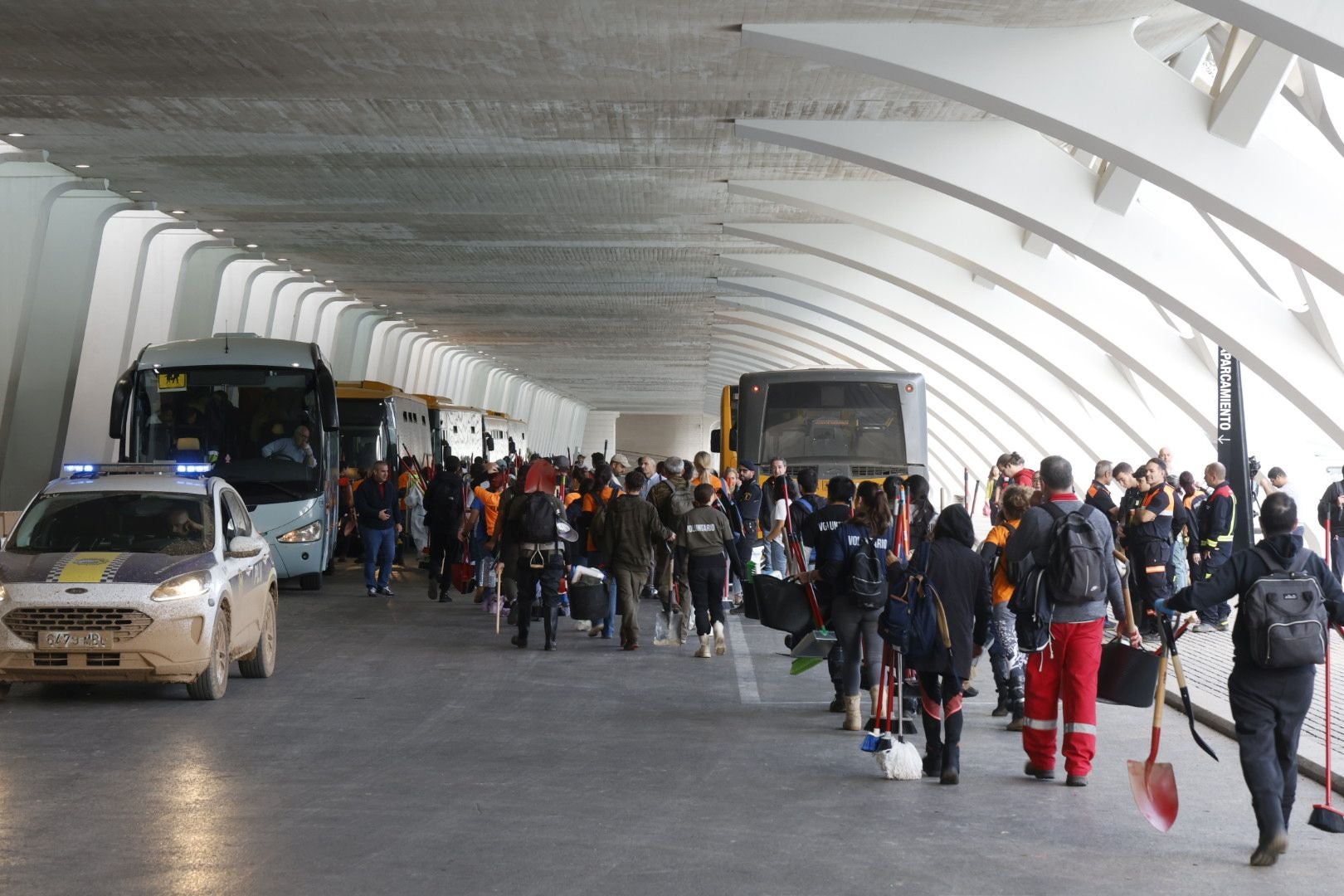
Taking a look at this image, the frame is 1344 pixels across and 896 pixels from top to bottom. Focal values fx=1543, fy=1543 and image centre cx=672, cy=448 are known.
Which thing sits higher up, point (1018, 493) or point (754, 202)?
point (754, 202)

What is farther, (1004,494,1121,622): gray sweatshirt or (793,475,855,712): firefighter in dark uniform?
(793,475,855,712): firefighter in dark uniform

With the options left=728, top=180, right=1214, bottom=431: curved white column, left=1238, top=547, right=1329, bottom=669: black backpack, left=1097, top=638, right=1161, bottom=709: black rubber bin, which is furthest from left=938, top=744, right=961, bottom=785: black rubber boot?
left=728, top=180, right=1214, bottom=431: curved white column

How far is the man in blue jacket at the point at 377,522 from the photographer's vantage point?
20250mm

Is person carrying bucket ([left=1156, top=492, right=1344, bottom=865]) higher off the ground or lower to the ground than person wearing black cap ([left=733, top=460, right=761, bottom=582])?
lower

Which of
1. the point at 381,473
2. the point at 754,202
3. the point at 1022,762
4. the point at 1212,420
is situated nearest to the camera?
the point at 1022,762

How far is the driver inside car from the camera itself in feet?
68.3

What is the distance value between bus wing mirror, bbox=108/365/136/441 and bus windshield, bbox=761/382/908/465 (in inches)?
346

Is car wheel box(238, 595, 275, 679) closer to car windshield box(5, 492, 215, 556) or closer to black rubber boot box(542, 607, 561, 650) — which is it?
car windshield box(5, 492, 215, 556)

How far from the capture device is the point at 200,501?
12227 millimetres

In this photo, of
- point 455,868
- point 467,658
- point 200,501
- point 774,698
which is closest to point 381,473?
point 467,658

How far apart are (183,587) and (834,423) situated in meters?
12.9

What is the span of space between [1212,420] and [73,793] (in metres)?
19.8

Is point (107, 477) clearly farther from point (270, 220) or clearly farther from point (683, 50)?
point (270, 220)

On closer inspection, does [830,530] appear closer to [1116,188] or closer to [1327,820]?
[1327,820]
